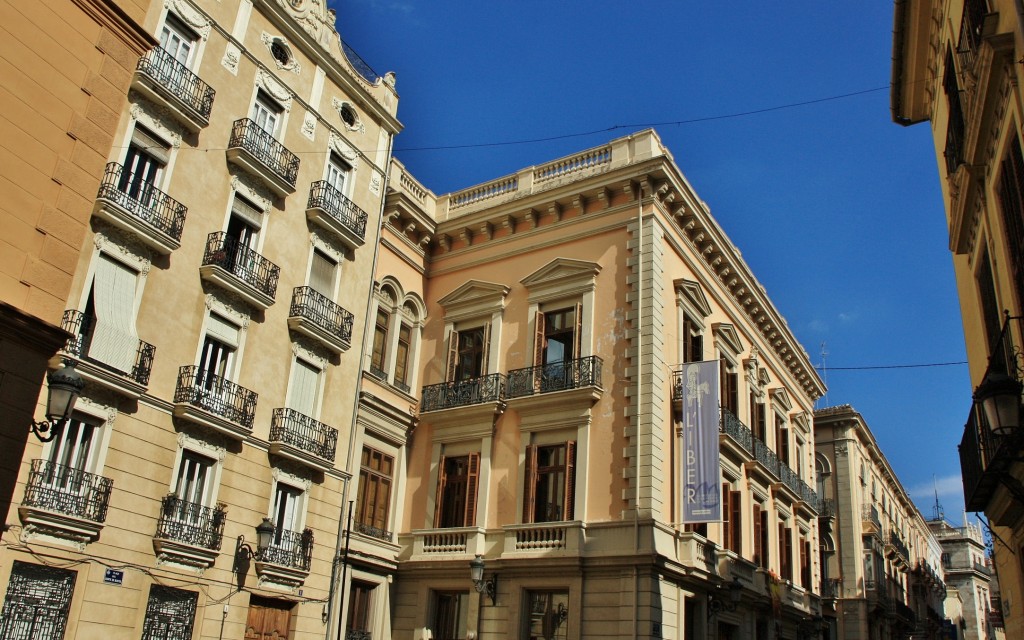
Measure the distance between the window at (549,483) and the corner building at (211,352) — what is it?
4.49 meters

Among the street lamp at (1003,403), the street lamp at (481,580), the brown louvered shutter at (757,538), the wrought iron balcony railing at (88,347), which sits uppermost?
the wrought iron balcony railing at (88,347)

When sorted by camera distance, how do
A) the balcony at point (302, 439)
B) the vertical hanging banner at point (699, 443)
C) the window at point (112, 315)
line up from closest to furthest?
the window at point (112, 315) → the balcony at point (302, 439) → the vertical hanging banner at point (699, 443)

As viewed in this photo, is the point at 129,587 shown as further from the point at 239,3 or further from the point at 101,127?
the point at 239,3

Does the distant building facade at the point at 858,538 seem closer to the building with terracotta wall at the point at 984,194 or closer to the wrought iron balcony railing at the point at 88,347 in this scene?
the building with terracotta wall at the point at 984,194

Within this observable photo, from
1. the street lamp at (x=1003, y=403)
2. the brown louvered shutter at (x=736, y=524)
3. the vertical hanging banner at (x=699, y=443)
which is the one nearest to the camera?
the street lamp at (x=1003, y=403)

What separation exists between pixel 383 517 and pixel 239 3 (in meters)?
12.8

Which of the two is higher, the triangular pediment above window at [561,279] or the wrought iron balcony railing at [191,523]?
the triangular pediment above window at [561,279]

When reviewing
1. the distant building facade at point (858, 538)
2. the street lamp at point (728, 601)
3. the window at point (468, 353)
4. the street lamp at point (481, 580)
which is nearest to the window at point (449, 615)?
the street lamp at point (481, 580)

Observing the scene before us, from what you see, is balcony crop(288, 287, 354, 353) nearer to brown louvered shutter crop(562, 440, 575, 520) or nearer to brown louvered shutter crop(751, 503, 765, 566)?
brown louvered shutter crop(562, 440, 575, 520)

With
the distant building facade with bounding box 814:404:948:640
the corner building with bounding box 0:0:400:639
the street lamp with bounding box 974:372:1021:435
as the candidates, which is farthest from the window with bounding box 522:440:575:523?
the distant building facade with bounding box 814:404:948:640

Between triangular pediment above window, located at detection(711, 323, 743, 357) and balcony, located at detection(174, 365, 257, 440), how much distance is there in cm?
1364

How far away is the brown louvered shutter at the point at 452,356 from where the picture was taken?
23797 mm

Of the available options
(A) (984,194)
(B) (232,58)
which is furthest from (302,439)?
(A) (984,194)

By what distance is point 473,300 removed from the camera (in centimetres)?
2438
